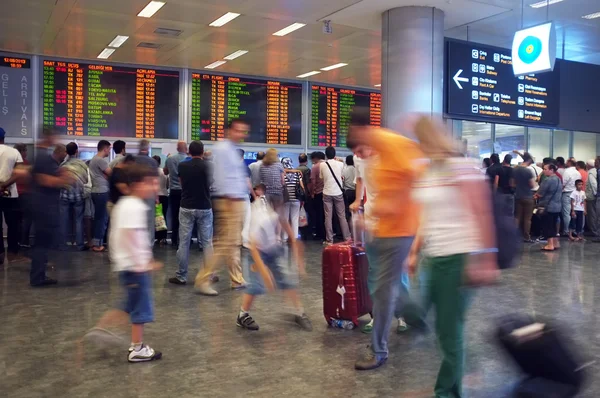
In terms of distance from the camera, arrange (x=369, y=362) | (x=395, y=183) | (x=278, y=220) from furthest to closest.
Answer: (x=278, y=220)
(x=369, y=362)
(x=395, y=183)

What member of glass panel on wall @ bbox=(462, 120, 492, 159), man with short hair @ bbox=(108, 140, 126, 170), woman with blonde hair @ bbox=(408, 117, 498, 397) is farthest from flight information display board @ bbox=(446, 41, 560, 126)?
woman with blonde hair @ bbox=(408, 117, 498, 397)

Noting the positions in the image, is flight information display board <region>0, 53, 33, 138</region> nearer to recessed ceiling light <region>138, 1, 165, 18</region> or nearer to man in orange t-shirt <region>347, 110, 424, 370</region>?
recessed ceiling light <region>138, 1, 165, 18</region>

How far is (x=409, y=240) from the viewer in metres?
3.49

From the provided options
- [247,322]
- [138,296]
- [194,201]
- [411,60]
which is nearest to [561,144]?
[411,60]

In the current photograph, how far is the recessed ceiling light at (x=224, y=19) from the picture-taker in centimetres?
827

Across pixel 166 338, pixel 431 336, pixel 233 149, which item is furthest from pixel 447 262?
pixel 233 149

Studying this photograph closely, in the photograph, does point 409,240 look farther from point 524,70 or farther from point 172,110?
point 172,110

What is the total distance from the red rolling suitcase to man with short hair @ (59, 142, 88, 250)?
525cm

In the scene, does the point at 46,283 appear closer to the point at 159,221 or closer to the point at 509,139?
the point at 159,221

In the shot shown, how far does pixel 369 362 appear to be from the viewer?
362 centimetres

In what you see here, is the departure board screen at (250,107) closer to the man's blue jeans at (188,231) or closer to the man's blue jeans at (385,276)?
the man's blue jeans at (188,231)

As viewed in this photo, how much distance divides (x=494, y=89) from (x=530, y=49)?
939mm

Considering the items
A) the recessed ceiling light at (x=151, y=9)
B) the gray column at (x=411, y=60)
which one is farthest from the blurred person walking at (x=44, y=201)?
the gray column at (x=411, y=60)

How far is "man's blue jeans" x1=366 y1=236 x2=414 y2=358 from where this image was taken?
3.44 metres
